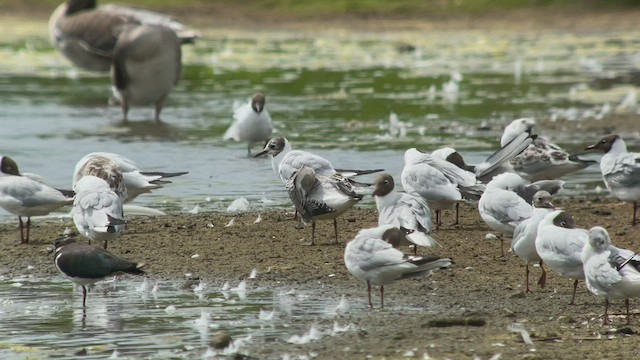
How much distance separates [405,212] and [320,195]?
4.14 feet

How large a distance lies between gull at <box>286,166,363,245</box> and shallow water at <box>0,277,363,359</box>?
1265mm

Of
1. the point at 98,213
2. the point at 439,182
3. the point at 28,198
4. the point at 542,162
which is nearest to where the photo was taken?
the point at 98,213

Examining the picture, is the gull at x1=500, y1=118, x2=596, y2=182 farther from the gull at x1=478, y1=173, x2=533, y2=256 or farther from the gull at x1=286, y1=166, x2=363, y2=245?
the gull at x1=478, y1=173, x2=533, y2=256

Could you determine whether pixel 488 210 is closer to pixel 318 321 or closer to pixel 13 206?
pixel 318 321

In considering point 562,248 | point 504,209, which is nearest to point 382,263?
point 562,248

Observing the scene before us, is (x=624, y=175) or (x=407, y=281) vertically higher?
(x=624, y=175)

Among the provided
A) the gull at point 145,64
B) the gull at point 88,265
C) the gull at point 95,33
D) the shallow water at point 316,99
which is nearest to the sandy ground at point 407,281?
the gull at point 88,265

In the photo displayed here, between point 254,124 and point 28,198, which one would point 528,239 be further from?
point 254,124

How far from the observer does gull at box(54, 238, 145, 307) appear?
386 inches

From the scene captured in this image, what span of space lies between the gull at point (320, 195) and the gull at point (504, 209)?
3.75ft

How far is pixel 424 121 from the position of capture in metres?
21.0

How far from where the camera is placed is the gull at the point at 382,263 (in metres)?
9.26

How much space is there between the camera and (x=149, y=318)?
30.6 ft

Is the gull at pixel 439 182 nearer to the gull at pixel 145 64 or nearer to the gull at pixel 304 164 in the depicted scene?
the gull at pixel 304 164
